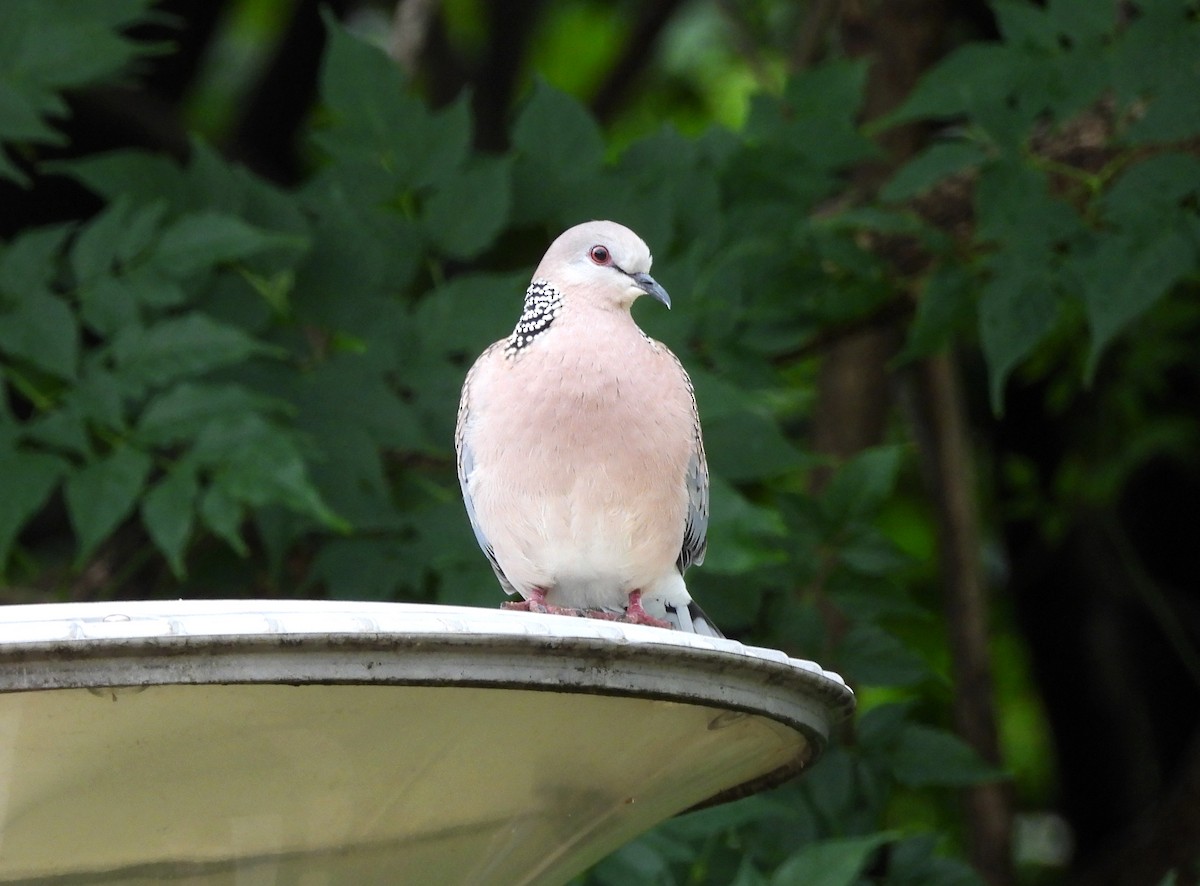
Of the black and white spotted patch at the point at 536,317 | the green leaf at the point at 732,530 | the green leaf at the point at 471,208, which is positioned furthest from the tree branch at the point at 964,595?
the black and white spotted patch at the point at 536,317

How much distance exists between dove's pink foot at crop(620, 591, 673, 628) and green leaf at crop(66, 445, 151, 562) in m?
1.15

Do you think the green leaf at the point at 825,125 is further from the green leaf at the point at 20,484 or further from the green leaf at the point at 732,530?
the green leaf at the point at 20,484

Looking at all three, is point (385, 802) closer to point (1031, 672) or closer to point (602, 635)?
point (602, 635)

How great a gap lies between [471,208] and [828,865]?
1470mm

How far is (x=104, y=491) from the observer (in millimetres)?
2895

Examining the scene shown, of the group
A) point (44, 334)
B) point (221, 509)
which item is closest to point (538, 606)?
point (221, 509)

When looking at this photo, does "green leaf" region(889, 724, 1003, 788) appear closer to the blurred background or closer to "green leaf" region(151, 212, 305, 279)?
the blurred background


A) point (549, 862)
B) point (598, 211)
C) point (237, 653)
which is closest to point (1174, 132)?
point (598, 211)

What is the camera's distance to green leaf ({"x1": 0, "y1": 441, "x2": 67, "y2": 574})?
2.87 meters

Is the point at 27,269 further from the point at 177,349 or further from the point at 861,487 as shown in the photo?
the point at 861,487

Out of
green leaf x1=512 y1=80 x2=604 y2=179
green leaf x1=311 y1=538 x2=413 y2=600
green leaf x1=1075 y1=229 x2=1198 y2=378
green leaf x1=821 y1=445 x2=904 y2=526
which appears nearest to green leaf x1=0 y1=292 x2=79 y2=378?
green leaf x1=311 y1=538 x2=413 y2=600

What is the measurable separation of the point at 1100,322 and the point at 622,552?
1.36 m

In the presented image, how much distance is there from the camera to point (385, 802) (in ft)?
Answer: 4.94

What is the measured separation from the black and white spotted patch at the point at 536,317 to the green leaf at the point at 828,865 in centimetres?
101
